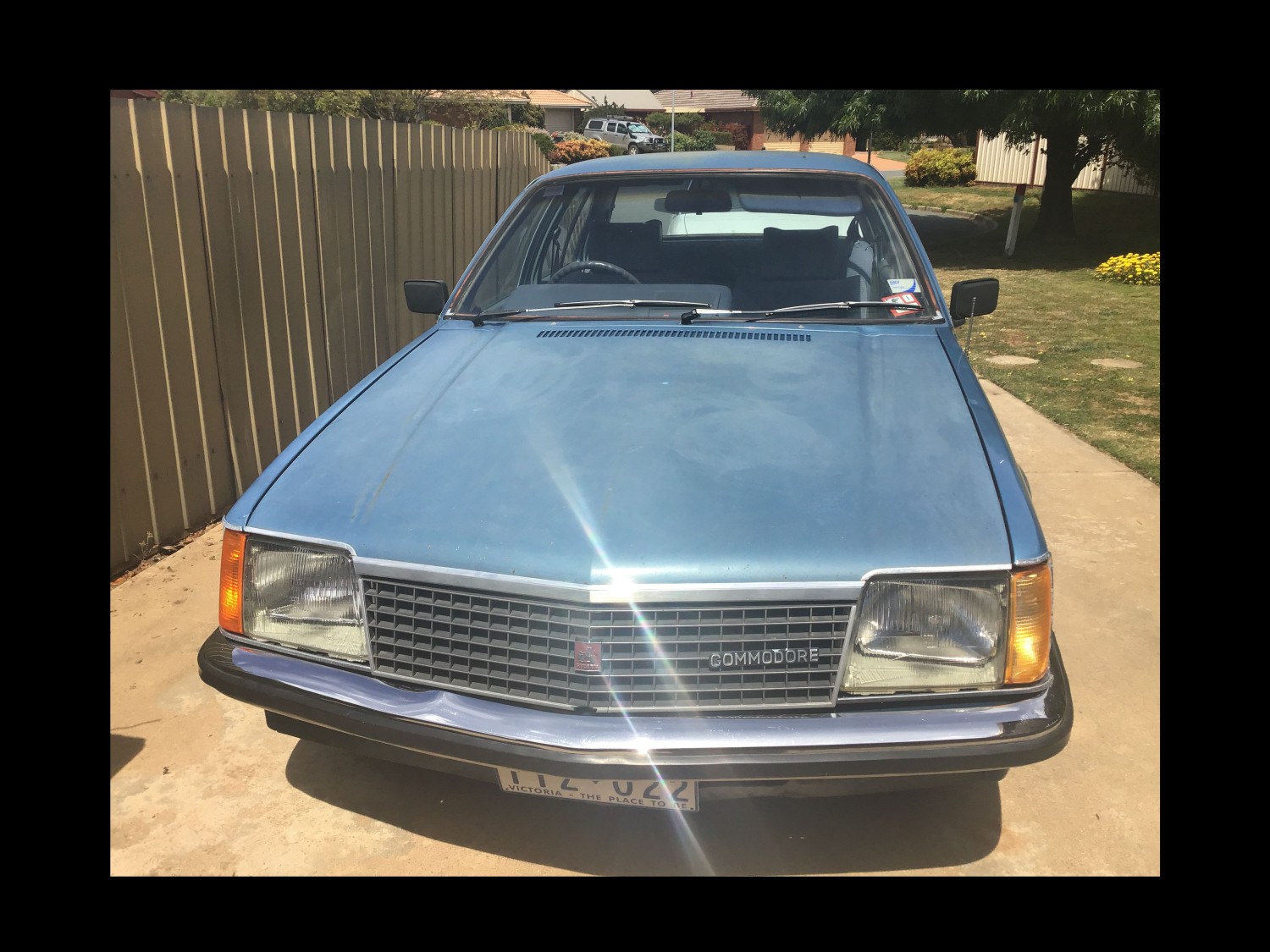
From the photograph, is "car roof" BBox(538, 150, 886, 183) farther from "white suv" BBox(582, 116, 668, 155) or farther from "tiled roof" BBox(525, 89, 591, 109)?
"tiled roof" BBox(525, 89, 591, 109)

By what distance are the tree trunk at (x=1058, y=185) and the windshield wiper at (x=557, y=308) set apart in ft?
48.3

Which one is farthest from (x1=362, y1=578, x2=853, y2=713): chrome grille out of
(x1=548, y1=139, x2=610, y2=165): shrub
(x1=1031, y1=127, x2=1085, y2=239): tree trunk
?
(x1=548, y1=139, x2=610, y2=165): shrub

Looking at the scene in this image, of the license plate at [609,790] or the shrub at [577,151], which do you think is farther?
the shrub at [577,151]

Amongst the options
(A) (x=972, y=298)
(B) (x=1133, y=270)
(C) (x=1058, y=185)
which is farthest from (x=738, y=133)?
(A) (x=972, y=298)

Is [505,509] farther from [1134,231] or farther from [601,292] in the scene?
[1134,231]

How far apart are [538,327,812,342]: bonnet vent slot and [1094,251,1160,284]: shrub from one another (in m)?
11.4

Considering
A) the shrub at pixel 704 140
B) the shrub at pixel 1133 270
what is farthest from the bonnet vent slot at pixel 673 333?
the shrub at pixel 704 140

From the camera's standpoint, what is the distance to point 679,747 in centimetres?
212

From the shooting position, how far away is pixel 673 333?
326 centimetres

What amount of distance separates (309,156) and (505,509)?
3.89 metres

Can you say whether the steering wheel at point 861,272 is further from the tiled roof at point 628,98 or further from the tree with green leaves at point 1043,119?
the tiled roof at point 628,98

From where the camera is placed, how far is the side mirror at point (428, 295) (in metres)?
3.81

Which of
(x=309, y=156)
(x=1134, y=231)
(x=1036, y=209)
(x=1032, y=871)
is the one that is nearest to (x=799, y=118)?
(x=1036, y=209)

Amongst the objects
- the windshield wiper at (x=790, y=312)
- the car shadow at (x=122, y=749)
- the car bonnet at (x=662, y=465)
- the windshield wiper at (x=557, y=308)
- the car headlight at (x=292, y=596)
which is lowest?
the car shadow at (x=122, y=749)
